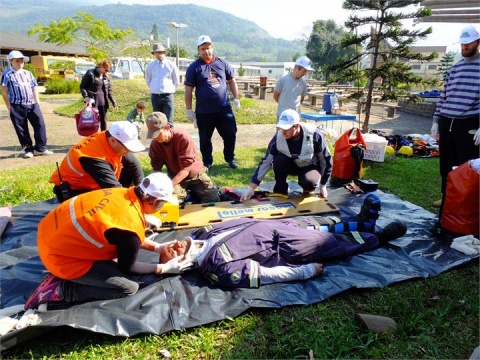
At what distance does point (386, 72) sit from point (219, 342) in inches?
246

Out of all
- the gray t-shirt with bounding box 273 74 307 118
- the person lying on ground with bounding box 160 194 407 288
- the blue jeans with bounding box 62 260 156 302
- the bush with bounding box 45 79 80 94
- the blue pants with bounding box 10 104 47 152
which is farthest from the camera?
the bush with bounding box 45 79 80 94

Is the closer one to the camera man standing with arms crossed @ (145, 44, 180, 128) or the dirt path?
the dirt path

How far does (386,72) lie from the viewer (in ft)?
22.2

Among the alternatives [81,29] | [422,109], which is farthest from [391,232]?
[81,29]

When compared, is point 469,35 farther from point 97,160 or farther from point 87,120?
point 87,120

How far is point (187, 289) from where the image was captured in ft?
8.54

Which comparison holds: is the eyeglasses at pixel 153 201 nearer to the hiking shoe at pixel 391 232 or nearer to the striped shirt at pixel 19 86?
the hiking shoe at pixel 391 232

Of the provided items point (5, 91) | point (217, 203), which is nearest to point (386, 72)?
point (217, 203)

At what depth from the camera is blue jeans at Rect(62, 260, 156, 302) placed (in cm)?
237

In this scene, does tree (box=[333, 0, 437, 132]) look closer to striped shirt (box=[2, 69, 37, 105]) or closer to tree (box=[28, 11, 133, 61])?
striped shirt (box=[2, 69, 37, 105])

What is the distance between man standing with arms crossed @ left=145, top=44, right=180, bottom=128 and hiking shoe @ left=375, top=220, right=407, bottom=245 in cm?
450

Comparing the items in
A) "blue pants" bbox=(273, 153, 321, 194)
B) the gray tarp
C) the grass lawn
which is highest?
"blue pants" bbox=(273, 153, 321, 194)

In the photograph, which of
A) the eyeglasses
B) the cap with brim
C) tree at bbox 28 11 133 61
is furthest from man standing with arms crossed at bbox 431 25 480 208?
tree at bbox 28 11 133 61

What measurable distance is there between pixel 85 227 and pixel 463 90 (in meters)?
4.04
